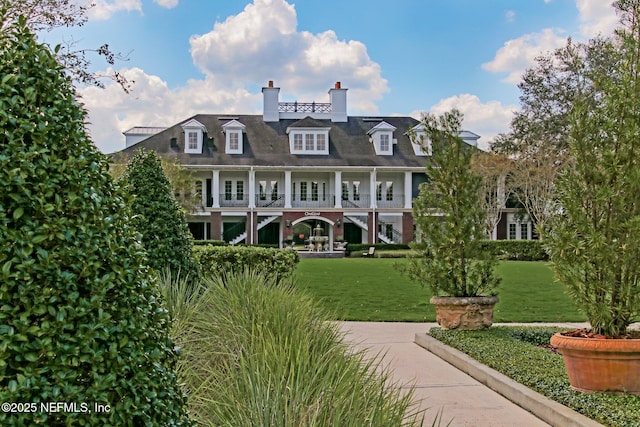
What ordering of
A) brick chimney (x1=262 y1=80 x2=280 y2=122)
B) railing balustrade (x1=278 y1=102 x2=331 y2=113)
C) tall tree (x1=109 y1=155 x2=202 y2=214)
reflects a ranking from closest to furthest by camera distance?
tall tree (x1=109 y1=155 x2=202 y2=214) < brick chimney (x1=262 y1=80 x2=280 y2=122) < railing balustrade (x1=278 y1=102 x2=331 y2=113)

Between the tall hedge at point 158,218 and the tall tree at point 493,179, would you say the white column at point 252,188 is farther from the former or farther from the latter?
the tall hedge at point 158,218

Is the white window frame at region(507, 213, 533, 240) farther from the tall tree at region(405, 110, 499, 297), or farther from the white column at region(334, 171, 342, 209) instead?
the tall tree at region(405, 110, 499, 297)

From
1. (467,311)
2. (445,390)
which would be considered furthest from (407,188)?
(445,390)

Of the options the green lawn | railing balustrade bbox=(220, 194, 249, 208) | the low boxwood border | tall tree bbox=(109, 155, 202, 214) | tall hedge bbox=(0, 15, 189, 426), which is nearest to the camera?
tall hedge bbox=(0, 15, 189, 426)

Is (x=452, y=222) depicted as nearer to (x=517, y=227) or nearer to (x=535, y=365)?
(x=535, y=365)

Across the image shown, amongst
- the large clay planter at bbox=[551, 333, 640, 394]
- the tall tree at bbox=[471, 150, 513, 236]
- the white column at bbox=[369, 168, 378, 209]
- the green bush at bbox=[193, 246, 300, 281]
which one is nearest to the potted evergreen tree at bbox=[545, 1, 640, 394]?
the large clay planter at bbox=[551, 333, 640, 394]

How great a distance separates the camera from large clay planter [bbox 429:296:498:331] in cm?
839

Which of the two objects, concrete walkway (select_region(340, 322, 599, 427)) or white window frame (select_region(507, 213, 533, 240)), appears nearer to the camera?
concrete walkway (select_region(340, 322, 599, 427))

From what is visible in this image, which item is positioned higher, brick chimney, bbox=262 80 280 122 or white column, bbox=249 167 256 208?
brick chimney, bbox=262 80 280 122

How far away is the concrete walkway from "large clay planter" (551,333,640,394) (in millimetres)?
593

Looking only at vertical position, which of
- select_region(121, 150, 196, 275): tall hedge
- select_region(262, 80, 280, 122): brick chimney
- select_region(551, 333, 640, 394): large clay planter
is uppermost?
select_region(262, 80, 280, 122): brick chimney

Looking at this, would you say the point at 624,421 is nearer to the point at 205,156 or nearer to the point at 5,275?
the point at 5,275

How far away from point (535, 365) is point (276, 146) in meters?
34.6

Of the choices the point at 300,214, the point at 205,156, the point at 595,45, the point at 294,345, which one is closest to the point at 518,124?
the point at 595,45
